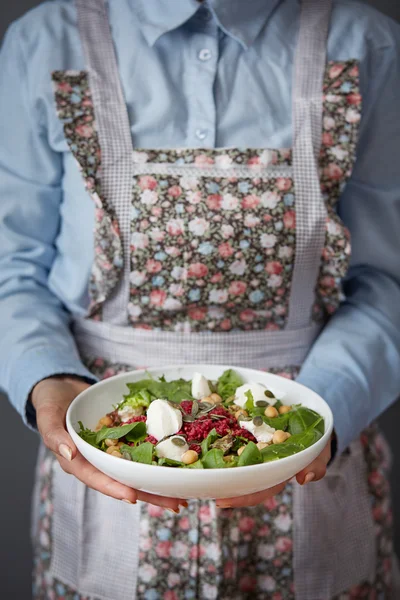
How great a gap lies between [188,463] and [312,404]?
0.67 feet

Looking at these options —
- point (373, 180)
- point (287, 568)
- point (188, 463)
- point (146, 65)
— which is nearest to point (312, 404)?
point (188, 463)

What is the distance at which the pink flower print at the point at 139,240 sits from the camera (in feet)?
3.30

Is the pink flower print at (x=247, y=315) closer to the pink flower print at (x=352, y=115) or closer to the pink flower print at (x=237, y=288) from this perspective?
the pink flower print at (x=237, y=288)

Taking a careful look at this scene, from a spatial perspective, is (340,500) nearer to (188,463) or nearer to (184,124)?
(188,463)

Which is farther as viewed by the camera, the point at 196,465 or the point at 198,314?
the point at 198,314

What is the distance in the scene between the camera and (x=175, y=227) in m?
1.00

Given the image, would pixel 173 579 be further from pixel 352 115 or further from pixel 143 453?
pixel 352 115

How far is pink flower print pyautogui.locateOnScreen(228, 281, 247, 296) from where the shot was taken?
103 centimetres

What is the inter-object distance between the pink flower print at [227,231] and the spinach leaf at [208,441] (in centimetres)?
31

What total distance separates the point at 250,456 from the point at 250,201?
1.33 ft

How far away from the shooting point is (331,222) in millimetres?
1034

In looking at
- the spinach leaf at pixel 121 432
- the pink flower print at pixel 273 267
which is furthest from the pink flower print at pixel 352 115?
the spinach leaf at pixel 121 432

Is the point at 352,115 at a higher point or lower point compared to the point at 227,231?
higher

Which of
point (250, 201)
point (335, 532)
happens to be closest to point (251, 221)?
point (250, 201)
